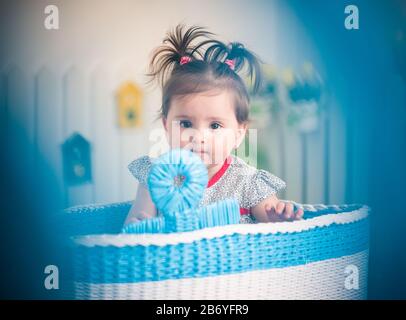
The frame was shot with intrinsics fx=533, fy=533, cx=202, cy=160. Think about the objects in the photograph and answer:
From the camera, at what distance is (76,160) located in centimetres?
163

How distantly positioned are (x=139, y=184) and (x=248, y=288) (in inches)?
19.8

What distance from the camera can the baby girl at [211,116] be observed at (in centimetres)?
158

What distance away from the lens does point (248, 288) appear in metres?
1.39

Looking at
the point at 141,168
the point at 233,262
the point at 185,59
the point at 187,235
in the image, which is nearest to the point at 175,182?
the point at 187,235

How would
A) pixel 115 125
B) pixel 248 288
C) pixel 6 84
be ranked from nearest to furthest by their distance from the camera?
1. pixel 248 288
2. pixel 6 84
3. pixel 115 125

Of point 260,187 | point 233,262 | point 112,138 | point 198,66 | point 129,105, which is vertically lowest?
point 233,262

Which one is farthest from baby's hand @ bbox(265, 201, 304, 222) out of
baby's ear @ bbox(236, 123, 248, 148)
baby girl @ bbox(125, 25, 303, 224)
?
baby's ear @ bbox(236, 123, 248, 148)

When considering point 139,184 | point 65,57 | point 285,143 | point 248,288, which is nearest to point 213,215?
point 248,288

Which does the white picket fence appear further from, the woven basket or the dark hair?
the woven basket

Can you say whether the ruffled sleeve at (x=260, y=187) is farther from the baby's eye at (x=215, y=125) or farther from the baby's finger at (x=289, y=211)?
the baby's eye at (x=215, y=125)

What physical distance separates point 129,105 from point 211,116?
0.26 m

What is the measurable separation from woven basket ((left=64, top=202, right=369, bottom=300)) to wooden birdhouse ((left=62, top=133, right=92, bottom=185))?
0.34 m

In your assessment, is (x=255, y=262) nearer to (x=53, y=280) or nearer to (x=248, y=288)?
(x=248, y=288)

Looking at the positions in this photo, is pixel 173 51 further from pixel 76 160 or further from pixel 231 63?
pixel 76 160
